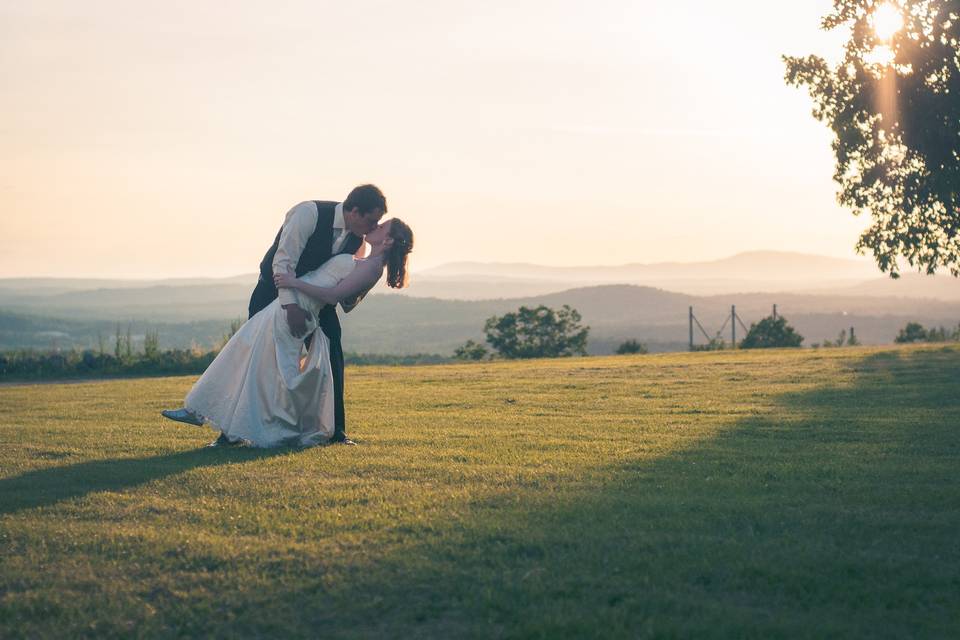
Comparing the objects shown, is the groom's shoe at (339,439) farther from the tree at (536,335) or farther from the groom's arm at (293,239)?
the tree at (536,335)

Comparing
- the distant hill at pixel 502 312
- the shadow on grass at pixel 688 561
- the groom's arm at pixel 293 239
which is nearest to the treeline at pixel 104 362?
the groom's arm at pixel 293 239

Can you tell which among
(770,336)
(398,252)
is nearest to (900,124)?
(770,336)

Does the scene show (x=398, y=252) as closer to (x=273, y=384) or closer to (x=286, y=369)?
(x=286, y=369)

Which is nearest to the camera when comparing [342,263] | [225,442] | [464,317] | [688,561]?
Result: [688,561]

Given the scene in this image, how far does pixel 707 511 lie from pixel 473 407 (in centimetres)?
698

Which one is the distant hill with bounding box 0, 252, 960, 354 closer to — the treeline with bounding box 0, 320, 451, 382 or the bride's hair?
the treeline with bounding box 0, 320, 451, 382

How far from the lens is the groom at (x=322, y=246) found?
8.76 metres

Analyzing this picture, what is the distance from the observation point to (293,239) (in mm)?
8797

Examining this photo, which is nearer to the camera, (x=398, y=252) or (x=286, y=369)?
(x=286, y=369)

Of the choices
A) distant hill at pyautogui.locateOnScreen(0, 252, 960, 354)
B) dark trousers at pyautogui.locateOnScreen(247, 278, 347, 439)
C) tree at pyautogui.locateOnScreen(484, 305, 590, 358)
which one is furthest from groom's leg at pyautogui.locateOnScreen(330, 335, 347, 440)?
distant hill at pyautogui.locateOnScreen(0, 252, 960, 354)

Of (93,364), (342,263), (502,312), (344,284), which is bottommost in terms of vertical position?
(93,364)

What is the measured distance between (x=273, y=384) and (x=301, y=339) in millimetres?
487

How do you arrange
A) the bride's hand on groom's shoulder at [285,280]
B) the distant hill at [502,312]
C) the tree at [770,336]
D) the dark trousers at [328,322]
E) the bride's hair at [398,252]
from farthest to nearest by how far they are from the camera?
the distant hill at [502,312] → the tree at [770,336] → the dark trousers at [328,322] → the bride's hair at [398,252] → the bride's hand on groom's shoulder at [285,280]

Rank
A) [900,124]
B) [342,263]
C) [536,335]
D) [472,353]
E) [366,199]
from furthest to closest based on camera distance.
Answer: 1. [536,335]
2. [472,353]
3. [900,124]
4. [342,263]
5. [366,199]
